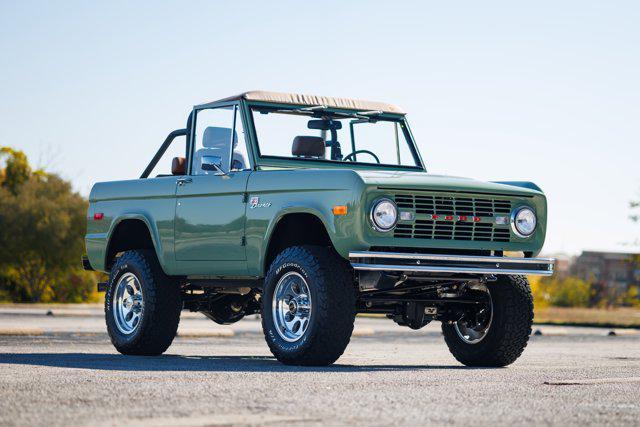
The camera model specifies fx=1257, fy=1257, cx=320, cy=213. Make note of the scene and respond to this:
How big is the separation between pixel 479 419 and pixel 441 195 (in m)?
4.11

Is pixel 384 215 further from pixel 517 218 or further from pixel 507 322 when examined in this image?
pixel 507 322

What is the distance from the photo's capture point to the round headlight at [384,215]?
34.1ft

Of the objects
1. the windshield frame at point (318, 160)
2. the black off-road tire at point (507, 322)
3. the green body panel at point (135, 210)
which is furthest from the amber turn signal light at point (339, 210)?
the green body panel at point (135, 210)

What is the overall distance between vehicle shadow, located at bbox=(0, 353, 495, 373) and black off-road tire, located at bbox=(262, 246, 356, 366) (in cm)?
13

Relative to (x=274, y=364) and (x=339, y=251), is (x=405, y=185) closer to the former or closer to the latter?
(x=339, y=251)

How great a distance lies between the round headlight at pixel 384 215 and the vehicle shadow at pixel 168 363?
47.3 inches

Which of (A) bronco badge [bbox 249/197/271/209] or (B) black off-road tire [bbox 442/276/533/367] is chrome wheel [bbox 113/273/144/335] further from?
(B) black off-road tire [bbox 442/276/533/367]

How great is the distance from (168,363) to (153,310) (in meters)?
1.57

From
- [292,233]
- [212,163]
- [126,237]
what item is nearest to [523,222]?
[292,233]

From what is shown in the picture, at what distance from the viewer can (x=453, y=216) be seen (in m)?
10.9

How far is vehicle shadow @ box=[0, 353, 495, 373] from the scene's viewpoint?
33.8 feet

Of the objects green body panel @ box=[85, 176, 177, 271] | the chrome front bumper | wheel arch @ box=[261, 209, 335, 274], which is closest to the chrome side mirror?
green body panel @ box=[85, 176, 177, 271]

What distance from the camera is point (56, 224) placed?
154 feet

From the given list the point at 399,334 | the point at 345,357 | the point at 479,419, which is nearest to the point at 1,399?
the point at 479,419
